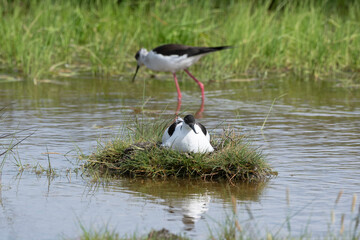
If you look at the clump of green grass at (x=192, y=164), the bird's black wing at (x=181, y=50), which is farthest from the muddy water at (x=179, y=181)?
the bird's black wing at (x=181, y=50)

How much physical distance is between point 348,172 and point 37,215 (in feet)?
9.13

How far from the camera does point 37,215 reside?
197 inches

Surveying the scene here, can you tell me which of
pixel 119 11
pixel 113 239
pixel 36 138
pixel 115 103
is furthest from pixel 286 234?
pixel 119 11

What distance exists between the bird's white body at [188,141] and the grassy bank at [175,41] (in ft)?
20.9

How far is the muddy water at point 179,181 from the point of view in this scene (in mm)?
4887

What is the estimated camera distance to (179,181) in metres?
6.04

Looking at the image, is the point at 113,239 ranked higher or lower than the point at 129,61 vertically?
lower

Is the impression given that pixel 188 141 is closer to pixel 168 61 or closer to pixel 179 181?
pixel 179 181

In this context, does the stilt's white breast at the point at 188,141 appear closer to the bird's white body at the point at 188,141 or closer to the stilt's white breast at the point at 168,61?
the bird's white body at the point at 188,141

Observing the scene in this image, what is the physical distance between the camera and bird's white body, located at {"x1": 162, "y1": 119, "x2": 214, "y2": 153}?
604 centimetres

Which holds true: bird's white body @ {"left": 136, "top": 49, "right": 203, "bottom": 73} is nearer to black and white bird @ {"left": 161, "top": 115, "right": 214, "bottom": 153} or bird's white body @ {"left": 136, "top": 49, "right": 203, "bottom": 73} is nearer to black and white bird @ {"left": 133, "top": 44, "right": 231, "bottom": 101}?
black and white bird @ {"left": 133, "top": 44, "right": 231, "bottom": 101}

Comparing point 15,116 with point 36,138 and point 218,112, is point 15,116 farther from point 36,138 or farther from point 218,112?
point 218,112

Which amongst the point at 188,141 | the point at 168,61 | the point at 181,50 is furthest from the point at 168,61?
the point at 188,141

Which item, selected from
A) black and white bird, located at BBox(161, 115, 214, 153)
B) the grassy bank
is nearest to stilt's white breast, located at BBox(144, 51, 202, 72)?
the grassy bank
